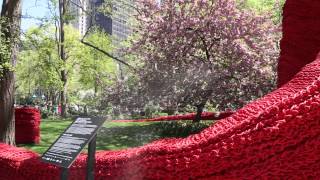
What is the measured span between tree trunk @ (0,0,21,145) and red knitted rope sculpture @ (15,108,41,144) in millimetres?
2814

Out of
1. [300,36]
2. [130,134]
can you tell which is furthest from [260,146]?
[130,134]

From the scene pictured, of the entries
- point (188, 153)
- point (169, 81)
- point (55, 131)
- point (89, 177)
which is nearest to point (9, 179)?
point (89, 177)

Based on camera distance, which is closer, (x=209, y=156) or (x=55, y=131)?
(x=209, y=156)

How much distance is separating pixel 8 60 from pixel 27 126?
4.23m

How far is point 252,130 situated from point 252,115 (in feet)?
0.28

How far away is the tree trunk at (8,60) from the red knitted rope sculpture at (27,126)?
2.81 metres

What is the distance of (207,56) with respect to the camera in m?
15.6

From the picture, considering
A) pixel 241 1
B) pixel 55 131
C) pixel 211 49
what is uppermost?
pixel 241 1

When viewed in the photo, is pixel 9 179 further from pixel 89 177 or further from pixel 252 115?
pixel 252 115

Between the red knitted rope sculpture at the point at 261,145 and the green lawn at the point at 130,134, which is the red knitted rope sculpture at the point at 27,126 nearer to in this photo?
the green lawn at the point at 130,134

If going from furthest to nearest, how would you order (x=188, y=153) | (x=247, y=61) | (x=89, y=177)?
(x=247, y=61) → (x=89, y=177) → (x=188, y=153)

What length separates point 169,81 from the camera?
1491 centimetres

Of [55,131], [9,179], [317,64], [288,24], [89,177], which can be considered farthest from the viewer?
[55,131]

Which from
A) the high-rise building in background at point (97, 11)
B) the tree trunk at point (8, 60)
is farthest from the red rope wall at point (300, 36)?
the high-rise building in background at point (97, 11)
